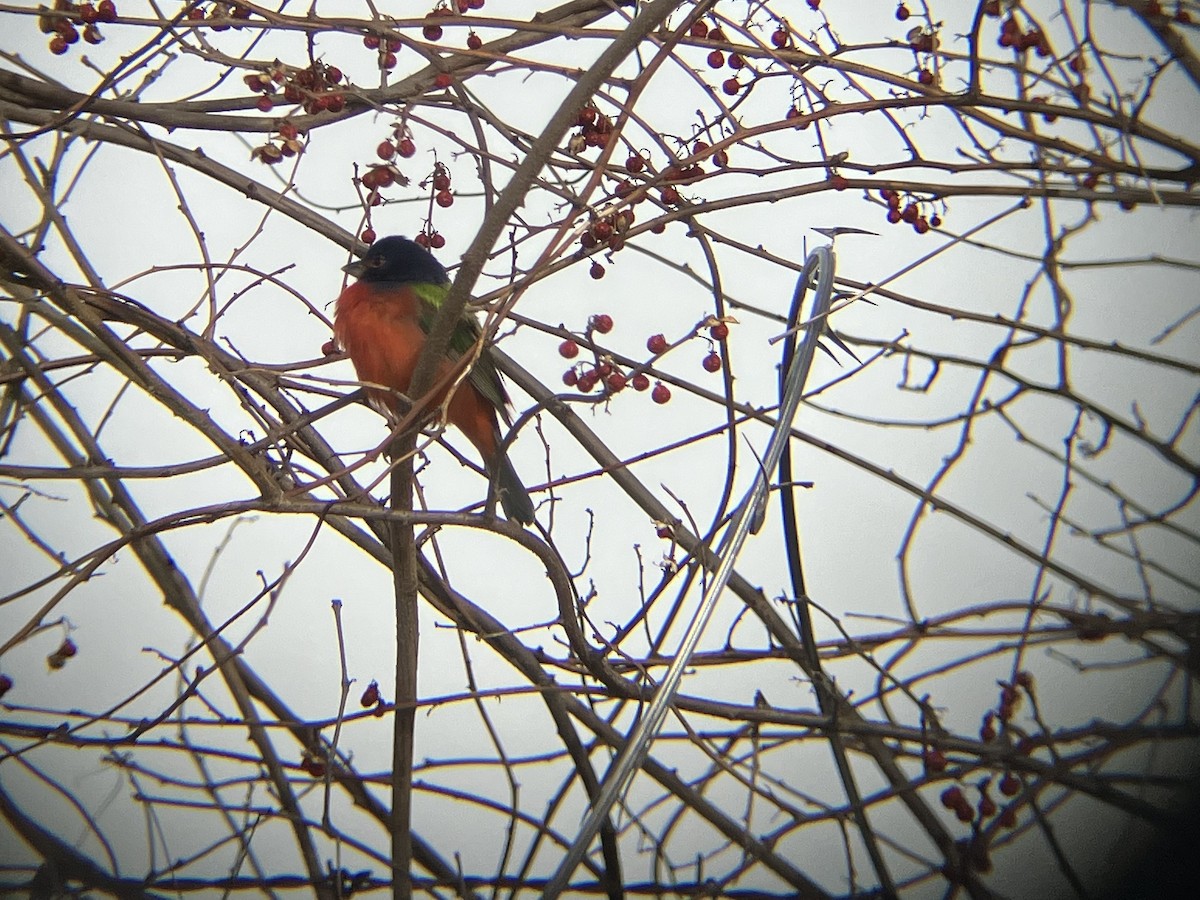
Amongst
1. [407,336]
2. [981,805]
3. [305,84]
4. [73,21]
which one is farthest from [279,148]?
[981,805]

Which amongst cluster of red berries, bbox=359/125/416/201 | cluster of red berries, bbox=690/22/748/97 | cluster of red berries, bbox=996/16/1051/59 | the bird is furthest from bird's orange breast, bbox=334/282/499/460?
cluster of red berries, bbox=996/16/1051/59

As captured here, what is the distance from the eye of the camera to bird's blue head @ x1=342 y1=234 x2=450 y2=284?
12.7 ft

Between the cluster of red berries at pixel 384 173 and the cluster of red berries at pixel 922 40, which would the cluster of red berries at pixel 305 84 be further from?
the cluster of red berries at pixel 922 40

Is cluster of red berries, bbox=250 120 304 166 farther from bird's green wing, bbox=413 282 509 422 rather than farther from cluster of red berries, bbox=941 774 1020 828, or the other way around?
cluster of red berries, bbox=941 774 1020 828

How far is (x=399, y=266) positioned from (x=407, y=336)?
387 mm

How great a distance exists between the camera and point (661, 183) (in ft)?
7.95

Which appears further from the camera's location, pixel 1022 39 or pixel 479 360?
pixel 479 360

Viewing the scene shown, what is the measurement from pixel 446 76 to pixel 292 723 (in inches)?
67.9

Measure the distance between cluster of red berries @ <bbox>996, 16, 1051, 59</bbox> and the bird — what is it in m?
1.69

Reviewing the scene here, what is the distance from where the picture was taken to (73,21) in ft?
9.58

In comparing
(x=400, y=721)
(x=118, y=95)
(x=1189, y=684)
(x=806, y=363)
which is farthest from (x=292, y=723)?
(x=1189, y=684)

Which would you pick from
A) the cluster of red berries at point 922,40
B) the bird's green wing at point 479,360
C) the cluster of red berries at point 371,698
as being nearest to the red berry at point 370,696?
the cluster of red berries at point 371,698

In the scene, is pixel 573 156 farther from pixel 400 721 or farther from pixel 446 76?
pixel 400 721

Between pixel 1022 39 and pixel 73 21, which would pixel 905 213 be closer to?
pixel 1022 39
